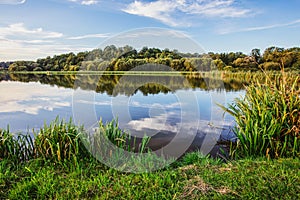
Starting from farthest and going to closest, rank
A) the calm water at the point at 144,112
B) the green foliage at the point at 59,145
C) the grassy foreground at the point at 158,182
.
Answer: the calm water at the point at 144,112
the green foliage at the point at 59,145
the grassy foreground at the point at 158,182

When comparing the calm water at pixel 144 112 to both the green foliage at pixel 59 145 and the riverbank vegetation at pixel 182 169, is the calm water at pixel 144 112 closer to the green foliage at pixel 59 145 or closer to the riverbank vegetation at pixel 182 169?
the green foliage at pixel 59 145

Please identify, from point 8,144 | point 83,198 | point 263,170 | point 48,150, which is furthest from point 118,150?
point 263,170

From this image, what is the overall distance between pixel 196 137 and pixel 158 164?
2.25 meters

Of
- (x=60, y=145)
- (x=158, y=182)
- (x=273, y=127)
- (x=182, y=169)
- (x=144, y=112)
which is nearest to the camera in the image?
(x=158, y=182)

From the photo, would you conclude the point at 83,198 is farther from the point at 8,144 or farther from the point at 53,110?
the point at 53,110

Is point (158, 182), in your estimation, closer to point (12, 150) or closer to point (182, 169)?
point (182, 169)

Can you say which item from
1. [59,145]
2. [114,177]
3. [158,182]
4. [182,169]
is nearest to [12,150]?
[59,145]

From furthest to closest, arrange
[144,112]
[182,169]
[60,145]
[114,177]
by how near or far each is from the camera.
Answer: [144,112] < [60,145] < [182,169] < [114,177]

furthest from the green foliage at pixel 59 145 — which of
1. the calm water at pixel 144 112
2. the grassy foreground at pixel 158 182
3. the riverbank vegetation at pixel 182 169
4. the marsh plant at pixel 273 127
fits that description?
the marsh plant at pixel 273 127

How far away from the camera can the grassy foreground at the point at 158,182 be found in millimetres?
2383

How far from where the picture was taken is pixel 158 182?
2.62m

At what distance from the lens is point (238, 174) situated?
9.12 feet

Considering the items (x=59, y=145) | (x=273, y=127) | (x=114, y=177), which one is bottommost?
(x=114, y=177)

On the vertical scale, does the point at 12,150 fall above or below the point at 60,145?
below
